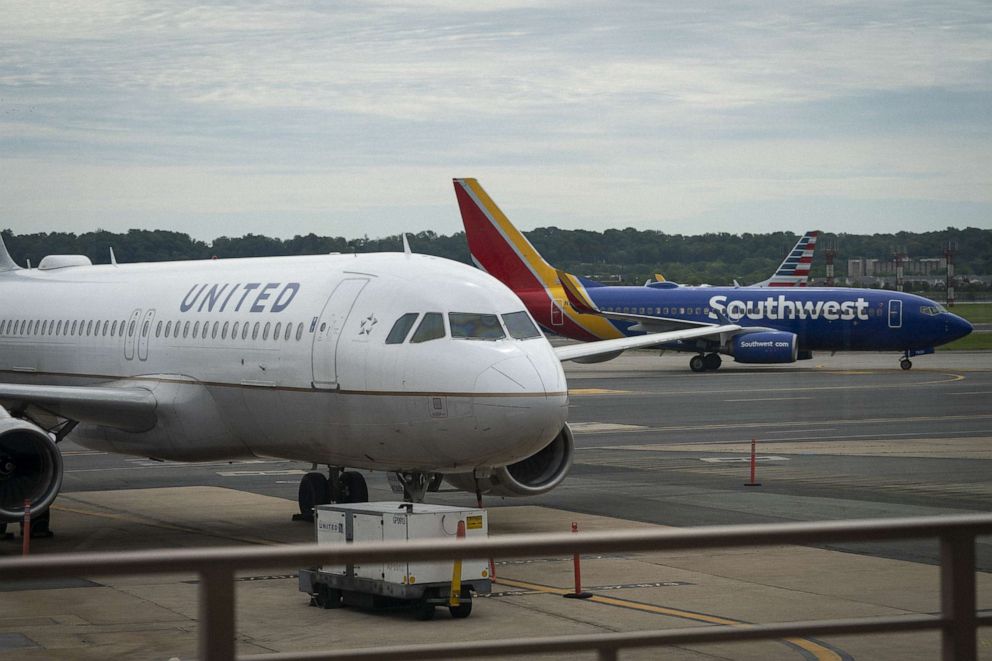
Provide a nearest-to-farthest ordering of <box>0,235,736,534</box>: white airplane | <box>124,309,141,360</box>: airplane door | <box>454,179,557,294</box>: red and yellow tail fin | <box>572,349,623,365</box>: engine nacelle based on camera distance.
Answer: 1. <box>0,235,736,534</box>: white airplane
2. <box>124,309,141,360</box>: airplane door
3. <box>572,349,623,365</box>: engine nacelle
4. <box>454,179,557,294</box>: red and yellow tail fin

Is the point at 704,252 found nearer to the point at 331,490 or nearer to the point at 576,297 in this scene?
the point at 576,297

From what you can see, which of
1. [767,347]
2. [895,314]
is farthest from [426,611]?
[895,314]

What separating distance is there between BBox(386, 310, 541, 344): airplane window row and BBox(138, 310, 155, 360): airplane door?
646cm

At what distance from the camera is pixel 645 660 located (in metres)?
12.1

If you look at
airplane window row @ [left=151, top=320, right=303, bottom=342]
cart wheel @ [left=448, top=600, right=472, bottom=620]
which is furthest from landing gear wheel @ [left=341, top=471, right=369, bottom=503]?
cart wheel @ [left=448, top=600, right=472, bottom=620]

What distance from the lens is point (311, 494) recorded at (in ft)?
77.5

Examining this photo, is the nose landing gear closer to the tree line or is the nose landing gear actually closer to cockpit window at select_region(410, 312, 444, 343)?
cockpit window at select_region(410, 312, 444, 343)

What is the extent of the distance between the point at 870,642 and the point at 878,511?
12.8 meters

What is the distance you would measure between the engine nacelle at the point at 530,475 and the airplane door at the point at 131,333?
21.4 ft

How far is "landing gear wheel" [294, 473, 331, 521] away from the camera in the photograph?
23.5 m

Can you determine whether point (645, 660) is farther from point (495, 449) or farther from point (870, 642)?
point (495, 449)

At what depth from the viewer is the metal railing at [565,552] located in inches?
172

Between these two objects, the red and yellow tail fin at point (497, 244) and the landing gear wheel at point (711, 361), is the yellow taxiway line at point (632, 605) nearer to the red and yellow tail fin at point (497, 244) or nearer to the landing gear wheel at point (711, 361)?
the red and yellow tail fin at point (497, 244)

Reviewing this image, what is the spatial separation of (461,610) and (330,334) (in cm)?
601
